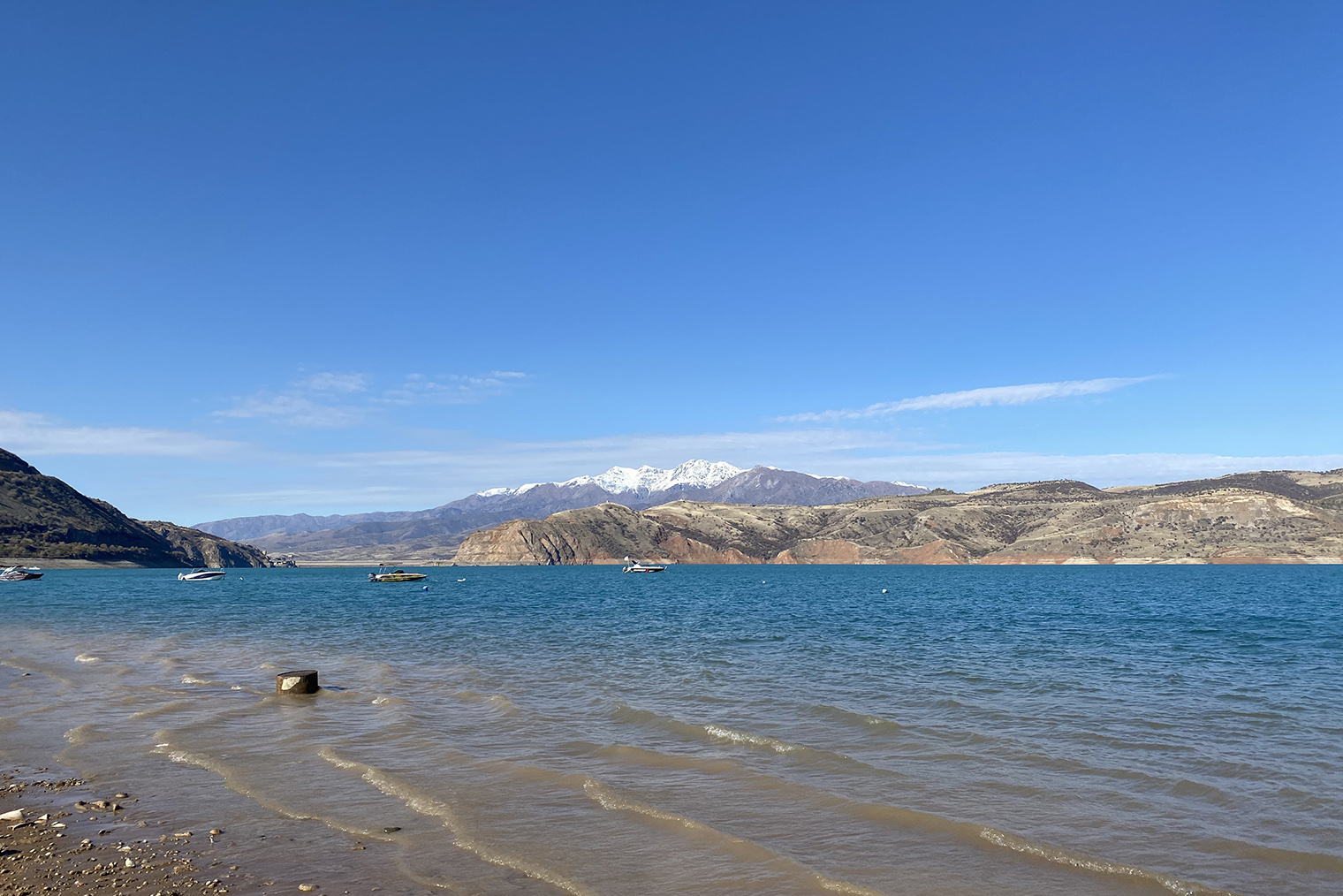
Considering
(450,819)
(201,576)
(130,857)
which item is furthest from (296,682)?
(201,576)

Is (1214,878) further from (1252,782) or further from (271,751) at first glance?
(271,751)

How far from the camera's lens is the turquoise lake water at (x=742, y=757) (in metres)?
10.1

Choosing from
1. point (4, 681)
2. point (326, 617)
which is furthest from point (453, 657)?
point (326, 617)

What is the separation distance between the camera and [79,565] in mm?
194250

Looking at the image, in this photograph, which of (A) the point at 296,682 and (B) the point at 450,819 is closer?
(B) the point at 450,819

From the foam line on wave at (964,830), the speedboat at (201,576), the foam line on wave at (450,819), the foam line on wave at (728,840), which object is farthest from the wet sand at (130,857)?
the speedboat at (201,576)

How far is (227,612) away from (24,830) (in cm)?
5774

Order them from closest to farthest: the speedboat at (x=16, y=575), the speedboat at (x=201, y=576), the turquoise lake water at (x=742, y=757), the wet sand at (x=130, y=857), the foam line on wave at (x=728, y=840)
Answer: the wet sand at (x=130, y=857)
the foam line on wave at (x=728, y=840)
the turquoise lake water at (x=742, y=757)
the speedboat at (x=16, y=575)
the speedboat at (x=201, y=576)

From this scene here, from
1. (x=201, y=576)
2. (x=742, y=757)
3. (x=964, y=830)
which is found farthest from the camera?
(x=201, y=576)

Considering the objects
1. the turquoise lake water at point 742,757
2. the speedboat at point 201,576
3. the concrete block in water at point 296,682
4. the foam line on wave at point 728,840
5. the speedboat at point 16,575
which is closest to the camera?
the foam line on wave at point 728,840

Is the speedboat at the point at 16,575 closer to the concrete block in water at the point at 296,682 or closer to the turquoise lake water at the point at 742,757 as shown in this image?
the turquoise lake water at the point at 742,757

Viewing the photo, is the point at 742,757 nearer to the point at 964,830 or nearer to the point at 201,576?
the point at 964,830

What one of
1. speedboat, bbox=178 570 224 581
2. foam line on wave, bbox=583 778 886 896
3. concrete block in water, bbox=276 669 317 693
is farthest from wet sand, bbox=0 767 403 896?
speedboat, bbox=178 570 224 581

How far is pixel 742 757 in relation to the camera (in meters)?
15.6
